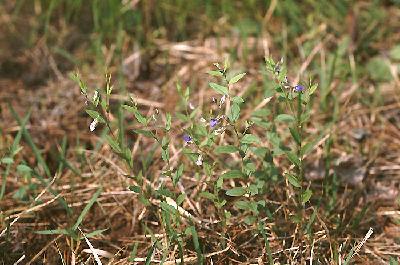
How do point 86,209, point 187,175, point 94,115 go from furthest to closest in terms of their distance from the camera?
point 187,175 → point 86,209 → point 94,115

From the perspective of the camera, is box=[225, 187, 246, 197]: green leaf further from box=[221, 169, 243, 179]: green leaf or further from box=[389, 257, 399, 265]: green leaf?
box=[389, 257, 399, 265]: green leaf

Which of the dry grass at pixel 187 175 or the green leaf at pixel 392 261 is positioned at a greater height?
the dry grass at pixel 187 175

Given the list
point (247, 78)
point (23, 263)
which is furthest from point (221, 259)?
point (247, 78)

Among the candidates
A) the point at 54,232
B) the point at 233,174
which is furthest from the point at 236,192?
the point at 54,232

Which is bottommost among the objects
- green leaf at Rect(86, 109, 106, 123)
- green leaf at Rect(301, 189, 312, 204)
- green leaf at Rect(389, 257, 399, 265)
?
green leaf at Rect(389, 257, 399, 265)

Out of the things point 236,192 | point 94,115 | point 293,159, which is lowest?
point 236,192

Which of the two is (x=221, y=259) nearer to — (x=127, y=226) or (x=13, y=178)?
(x=127, y=226)

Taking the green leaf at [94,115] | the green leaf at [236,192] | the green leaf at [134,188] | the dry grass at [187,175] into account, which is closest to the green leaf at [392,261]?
the dry grass at [187,175]

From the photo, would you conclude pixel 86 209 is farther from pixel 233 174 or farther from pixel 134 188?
pixel 233 174

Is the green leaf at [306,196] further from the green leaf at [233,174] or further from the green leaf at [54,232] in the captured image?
the green leaf at [54,232]

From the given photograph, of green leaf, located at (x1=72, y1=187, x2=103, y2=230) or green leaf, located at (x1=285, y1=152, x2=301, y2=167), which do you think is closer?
green leaf, located at (x1=285, y1=152, x2=301, y2=167)

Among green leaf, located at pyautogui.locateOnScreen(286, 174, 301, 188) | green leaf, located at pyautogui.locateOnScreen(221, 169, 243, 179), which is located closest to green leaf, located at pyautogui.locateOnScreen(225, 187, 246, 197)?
green leaf, located at pyautogui.locateOnScreen(221, 169, 243, 179)

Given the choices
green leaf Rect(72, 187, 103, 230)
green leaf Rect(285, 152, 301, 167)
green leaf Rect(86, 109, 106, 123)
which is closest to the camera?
green leaf Rect(86, 109, 106, 123)
